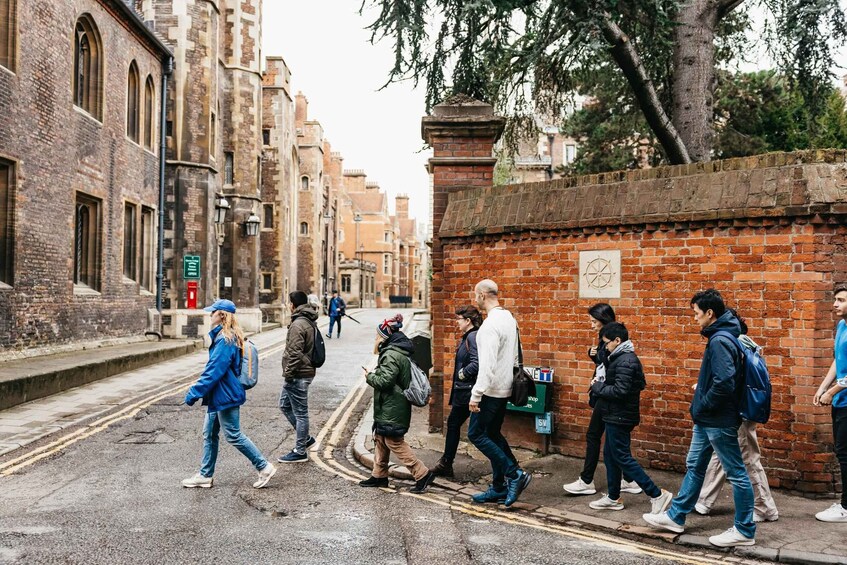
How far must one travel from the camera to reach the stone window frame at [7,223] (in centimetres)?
1467

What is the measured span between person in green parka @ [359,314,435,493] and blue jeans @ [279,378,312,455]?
1631 mm

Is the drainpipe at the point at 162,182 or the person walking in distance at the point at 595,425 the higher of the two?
the drainpipe at the point at 162,182

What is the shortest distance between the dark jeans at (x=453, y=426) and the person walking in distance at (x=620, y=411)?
53.8 inches

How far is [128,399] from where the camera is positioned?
12.7 m

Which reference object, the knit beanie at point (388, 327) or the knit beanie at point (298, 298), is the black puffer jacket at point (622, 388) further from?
the knit beanie at point (298, 298)

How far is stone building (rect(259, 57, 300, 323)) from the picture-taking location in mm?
39812

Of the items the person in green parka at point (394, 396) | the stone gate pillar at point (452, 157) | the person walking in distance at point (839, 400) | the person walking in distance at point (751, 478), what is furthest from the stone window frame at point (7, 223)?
the person walking in distance at point (839, 400)

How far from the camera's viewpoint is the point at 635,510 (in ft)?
20.8

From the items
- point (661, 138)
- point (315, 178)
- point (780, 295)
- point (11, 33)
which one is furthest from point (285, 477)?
point (315, 178)

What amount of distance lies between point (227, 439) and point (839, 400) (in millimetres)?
5244

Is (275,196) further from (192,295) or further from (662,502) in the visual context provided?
(662,502)

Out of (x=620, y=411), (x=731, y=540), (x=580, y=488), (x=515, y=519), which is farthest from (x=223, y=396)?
(x=731, y=540)

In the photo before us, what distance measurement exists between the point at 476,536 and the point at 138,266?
1922cm

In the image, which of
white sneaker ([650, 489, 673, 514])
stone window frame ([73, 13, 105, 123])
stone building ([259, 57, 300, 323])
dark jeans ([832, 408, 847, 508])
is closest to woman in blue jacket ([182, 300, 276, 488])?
white sneaker ([650, 489, 673, 514])
